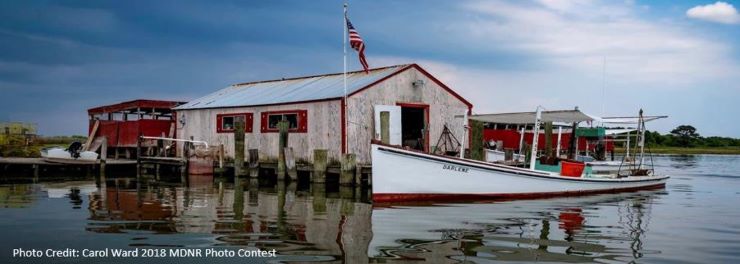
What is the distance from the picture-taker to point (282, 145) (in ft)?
91.7

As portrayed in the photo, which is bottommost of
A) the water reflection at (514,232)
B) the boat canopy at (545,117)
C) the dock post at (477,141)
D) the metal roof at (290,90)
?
the water reflection at (514,232)

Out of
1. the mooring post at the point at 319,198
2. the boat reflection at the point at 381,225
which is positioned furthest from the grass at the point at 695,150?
the mooring post at the point at 319,198

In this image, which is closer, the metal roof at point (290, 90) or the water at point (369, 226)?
the water at point (369, 226)

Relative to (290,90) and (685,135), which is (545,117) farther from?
(685,135)

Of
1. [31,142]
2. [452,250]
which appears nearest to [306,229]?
[452,250]

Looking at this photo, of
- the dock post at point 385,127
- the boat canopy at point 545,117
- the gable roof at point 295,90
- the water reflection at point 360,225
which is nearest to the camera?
the water reflection at point 360,225

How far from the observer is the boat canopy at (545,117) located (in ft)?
70.7

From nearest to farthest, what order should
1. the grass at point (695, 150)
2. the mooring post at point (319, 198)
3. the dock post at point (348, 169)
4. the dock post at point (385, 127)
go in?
the mooring post at point (319, 198) < the dock post at point (348, 169) < the dock post at point (385, 127) < the grass at point (695, 150)

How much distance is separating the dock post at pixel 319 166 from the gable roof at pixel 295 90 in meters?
2.55

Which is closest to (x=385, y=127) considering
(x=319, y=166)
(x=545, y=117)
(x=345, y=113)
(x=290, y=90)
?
(x=345, y=113)

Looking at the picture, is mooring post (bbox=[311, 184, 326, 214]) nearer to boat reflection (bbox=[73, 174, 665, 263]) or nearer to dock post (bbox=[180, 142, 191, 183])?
boat reflection (bbox=[73, 174, 665, 263])

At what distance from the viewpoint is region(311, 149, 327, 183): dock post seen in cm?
2616

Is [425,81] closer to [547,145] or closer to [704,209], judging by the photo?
[547,145]

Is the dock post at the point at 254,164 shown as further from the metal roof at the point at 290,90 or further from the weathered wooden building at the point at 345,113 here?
the metal roof at the point at 290,90
